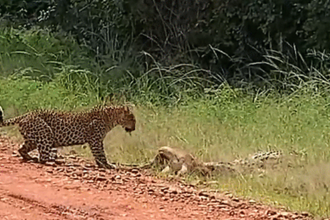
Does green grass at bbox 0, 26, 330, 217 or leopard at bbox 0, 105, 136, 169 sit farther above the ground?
leopard at bbox 0, 105, 136, 169

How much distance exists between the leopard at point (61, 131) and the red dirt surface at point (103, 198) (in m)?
0.18

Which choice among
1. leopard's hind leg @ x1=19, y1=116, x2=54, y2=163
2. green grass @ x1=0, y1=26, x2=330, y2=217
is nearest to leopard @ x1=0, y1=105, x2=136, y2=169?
leopard's hind leg @ x1=19, y1=116, x2=54, y2=163

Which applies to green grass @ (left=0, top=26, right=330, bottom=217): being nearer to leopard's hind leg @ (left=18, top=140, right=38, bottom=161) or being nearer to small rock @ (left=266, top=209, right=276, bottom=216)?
small rock @ (left=266, top=209, right=276, bottom=216)

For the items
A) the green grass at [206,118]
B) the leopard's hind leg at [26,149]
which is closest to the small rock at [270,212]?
the green grass at [206,118]

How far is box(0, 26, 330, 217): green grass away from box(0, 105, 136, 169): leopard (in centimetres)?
40

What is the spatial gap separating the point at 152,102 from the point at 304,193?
4114mm

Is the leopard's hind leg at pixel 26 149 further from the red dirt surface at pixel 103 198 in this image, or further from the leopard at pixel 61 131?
the red dirt surface at pixel 103 198

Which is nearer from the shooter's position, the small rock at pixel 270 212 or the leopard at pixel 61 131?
the small rock at pixel 270 212

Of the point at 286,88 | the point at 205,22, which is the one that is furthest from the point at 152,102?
the point at 205,22

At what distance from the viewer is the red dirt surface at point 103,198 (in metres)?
4.79

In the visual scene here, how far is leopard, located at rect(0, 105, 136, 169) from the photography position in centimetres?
654

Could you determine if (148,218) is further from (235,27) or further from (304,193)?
(235,27)

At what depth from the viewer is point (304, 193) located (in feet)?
18.3

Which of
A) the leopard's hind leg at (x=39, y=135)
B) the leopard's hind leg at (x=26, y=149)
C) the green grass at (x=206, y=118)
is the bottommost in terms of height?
the green grass at (x=206, y=118)
